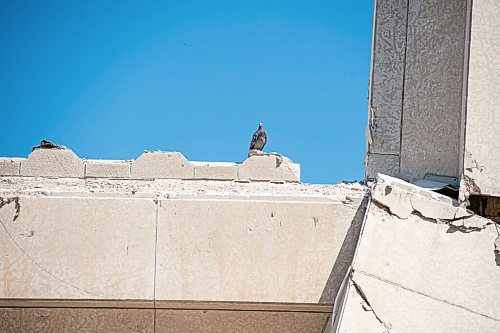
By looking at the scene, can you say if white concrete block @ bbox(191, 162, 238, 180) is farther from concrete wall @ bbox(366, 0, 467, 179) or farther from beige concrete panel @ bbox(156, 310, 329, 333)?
beige concrete panel @ bbox(156, 310, 329, 333)

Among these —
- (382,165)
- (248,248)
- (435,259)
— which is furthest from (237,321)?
(382,165)

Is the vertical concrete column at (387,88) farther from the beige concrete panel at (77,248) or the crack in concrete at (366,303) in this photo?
the beige concrete panel at (77,248)

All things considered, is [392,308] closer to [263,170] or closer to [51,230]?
[51,230]

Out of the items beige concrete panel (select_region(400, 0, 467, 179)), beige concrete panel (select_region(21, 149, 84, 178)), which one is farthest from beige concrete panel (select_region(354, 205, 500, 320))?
beige concrete panel (select_region(21, 149, 84, 178))

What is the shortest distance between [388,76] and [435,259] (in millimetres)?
1184

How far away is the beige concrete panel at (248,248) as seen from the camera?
2146 mm

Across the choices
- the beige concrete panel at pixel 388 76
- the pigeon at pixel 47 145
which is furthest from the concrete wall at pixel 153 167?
the beige concrete panel at pixel 388 76

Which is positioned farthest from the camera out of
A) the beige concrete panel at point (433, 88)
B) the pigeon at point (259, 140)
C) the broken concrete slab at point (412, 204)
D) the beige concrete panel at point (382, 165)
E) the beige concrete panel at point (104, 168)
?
the pigeon at point (259, 140)

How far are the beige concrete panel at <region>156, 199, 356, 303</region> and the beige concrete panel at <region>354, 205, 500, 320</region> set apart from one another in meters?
0.15

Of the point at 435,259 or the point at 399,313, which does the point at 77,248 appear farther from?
the point at 435,259

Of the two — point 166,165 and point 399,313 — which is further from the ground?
point 166,165

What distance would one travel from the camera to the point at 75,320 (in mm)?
2211

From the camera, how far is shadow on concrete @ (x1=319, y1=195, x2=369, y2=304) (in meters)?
2.16

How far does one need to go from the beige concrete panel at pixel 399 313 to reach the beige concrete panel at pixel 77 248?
0.78 m
